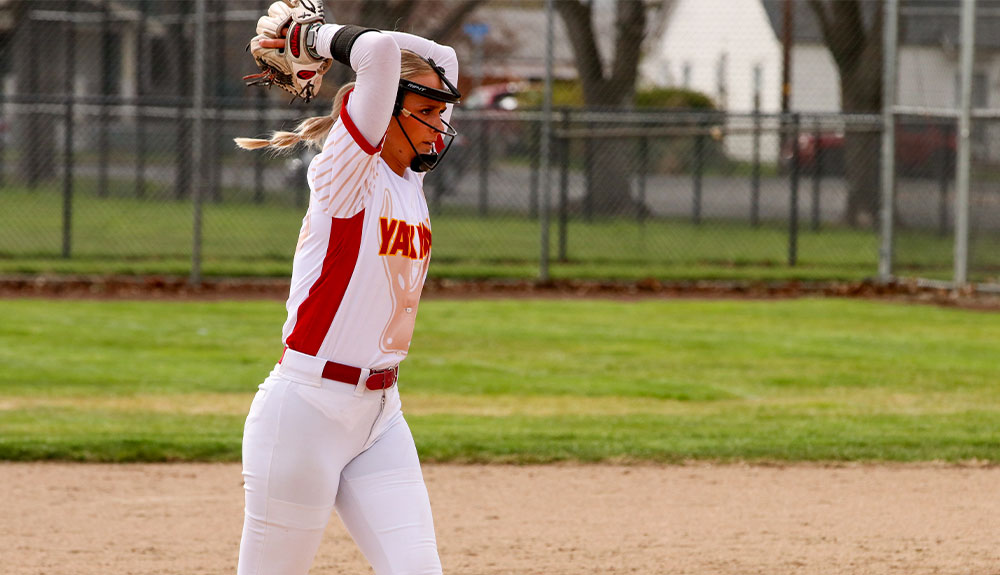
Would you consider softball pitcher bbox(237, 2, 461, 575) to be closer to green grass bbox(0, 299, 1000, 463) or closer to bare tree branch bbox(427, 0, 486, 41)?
green grass bbox(0, 299, 1000, 463)

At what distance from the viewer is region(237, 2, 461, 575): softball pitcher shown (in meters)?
3.43

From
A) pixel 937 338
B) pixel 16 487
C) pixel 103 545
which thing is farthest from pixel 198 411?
pixel 937 338

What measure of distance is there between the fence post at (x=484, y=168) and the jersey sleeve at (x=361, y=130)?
1369 centimetres

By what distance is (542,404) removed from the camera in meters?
8.84

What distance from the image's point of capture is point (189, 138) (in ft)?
59.1

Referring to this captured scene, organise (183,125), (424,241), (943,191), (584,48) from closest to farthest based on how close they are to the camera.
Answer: (424,241), (943,191), (584,48), (183,125)

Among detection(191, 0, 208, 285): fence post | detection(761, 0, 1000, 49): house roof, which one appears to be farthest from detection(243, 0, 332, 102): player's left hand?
detection(761, 0, 1000, 49): house roof

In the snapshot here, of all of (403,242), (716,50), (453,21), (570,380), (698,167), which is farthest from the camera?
(716,50)

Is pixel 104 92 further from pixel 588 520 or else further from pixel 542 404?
pixel 588 520

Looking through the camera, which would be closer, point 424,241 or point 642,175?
point 424,241

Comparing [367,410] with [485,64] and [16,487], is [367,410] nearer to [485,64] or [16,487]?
A: [16,487]

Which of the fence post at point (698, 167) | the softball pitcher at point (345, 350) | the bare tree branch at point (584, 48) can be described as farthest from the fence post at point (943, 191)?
the softball pitcher at point (345, 350)

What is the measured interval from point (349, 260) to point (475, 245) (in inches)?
518

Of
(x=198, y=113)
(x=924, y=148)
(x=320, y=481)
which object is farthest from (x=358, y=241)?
(x=924, y=148)
